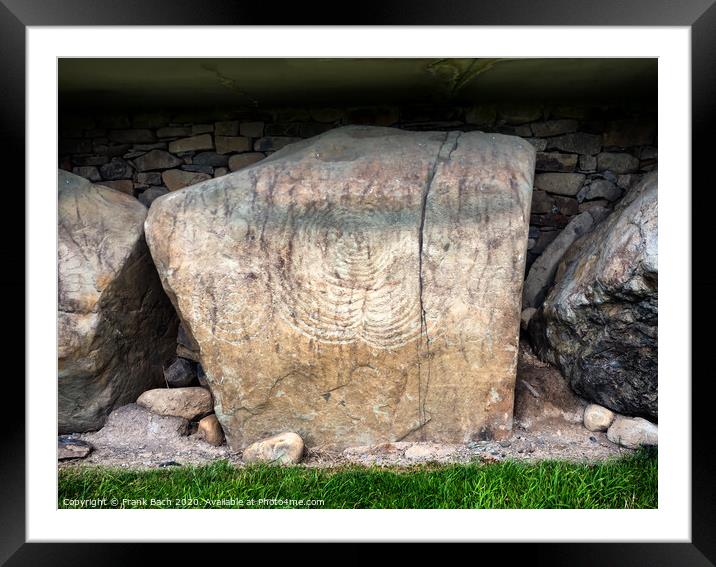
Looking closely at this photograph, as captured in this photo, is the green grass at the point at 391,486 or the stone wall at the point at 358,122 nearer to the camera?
the green grass at the point at 391,486

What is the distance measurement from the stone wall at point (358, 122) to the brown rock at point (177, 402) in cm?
164

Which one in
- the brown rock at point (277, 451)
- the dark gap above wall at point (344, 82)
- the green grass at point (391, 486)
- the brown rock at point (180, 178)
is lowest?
the green grass at point (391, 486)

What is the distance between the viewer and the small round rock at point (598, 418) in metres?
4.07

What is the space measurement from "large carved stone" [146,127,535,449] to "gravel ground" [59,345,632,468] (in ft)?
0.40

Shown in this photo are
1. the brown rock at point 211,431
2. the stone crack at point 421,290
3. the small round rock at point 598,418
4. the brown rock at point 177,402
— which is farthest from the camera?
the brown rock at point 177,402

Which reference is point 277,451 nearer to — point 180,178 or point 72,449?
point 72,449

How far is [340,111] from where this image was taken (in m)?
4.81

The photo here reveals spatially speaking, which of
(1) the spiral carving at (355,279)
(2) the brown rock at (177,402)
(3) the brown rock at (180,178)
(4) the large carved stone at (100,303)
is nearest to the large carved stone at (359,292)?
(1) the spiral carving at (355,279)

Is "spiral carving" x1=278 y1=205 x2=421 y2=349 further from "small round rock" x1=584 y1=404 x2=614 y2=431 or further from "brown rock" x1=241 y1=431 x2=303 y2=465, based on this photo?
"small round rock" x1=584 y1=404 x2=614 y2=431

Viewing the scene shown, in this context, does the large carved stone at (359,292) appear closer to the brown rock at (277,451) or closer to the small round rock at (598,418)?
the brown rock at (277,451)

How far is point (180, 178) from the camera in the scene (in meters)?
5.11

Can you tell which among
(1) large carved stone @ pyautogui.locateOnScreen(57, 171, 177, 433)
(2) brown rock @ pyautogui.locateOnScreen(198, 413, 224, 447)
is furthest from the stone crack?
(1) large carved stone @ pyautogui.locateOnScreen(57, 171, 177, 433)

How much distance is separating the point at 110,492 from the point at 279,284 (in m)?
1.58

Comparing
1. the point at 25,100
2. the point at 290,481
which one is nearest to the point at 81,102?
the point at 25,100
